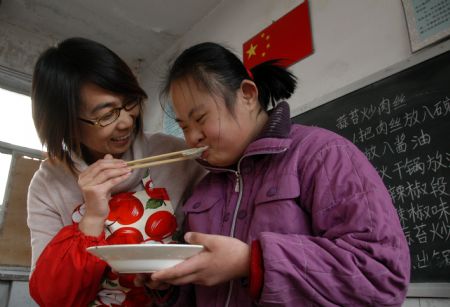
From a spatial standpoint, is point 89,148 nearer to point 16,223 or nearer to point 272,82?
point 272,82

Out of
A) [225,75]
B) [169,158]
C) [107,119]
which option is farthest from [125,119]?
[225,75]

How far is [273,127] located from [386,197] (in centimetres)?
29

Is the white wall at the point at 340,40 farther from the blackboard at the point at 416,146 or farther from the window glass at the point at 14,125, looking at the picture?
the window glass at the point at 14,125

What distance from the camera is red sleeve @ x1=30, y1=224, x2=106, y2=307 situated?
0.90 m

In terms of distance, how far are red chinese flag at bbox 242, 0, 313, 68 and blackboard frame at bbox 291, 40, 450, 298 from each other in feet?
Answer: 0.86

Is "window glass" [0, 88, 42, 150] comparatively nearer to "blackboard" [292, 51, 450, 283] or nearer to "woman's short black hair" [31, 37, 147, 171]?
"woman's short black hair" [31, 37, 147, 171]

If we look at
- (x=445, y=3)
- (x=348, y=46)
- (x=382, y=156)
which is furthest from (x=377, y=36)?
(x=382, y=156)

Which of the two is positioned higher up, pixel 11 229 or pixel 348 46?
pixel 348 46

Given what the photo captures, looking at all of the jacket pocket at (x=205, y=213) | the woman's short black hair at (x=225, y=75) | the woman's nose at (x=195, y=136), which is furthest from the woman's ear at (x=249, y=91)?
the jacket pocket at (x=205, y=213)

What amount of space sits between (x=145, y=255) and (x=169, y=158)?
1.43ft

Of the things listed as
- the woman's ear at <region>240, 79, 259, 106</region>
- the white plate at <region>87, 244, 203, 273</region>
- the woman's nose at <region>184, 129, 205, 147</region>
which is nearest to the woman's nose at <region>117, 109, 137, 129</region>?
the woman's nose at <region>184, 129, 205, 147</region>

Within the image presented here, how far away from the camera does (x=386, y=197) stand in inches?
27.0

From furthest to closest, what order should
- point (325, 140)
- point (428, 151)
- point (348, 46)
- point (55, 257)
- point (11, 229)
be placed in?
point (11, 229)
point (348, 46)
point (428, 151)
point (55, 257)
point (325, 140)

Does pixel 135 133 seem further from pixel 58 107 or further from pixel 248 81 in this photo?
pixel 248 81
